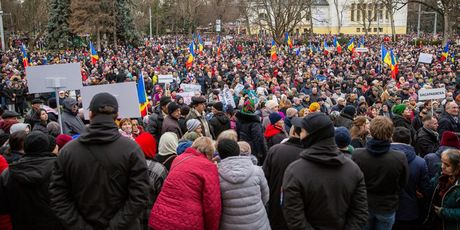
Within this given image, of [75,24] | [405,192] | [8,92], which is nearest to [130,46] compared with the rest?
[75,24]

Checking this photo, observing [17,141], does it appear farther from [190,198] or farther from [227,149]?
[227,149]

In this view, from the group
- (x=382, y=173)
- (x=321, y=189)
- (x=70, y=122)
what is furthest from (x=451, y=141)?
(x=70, y=122)

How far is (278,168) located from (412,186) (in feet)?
5.28

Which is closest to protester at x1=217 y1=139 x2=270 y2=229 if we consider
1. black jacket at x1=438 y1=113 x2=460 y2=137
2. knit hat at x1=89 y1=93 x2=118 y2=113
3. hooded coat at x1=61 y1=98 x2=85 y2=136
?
knit hat at x1=89 y1=93 x2=118 y2=113

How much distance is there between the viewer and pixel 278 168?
178 inches

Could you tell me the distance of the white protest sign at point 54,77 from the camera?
22.7ft

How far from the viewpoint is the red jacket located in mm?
3693

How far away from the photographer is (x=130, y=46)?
46.0 meters

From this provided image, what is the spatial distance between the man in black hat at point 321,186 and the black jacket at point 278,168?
110cm

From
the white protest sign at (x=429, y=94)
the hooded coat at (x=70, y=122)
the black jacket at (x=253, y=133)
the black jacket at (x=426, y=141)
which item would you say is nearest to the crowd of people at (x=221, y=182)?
the black jacket at (x=426, y=141)

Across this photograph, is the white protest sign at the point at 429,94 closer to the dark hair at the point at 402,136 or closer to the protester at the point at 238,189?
the dark hair at the point at 402,136

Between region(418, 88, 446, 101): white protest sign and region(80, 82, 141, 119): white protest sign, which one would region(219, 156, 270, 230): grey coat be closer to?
region(80, 82, 141, 119): white protest sign

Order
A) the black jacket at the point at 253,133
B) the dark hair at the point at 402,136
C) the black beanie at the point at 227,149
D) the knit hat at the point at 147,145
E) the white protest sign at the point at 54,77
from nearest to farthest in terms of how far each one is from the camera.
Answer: the black beanie at the point at 227,149 < the knit hat at the point at 147,145 < the dark hair at the point at 402,136 < the white protest sign at the point at 54,77 < the black jacket at the point at 253,133

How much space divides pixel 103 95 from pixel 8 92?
15168 mm
